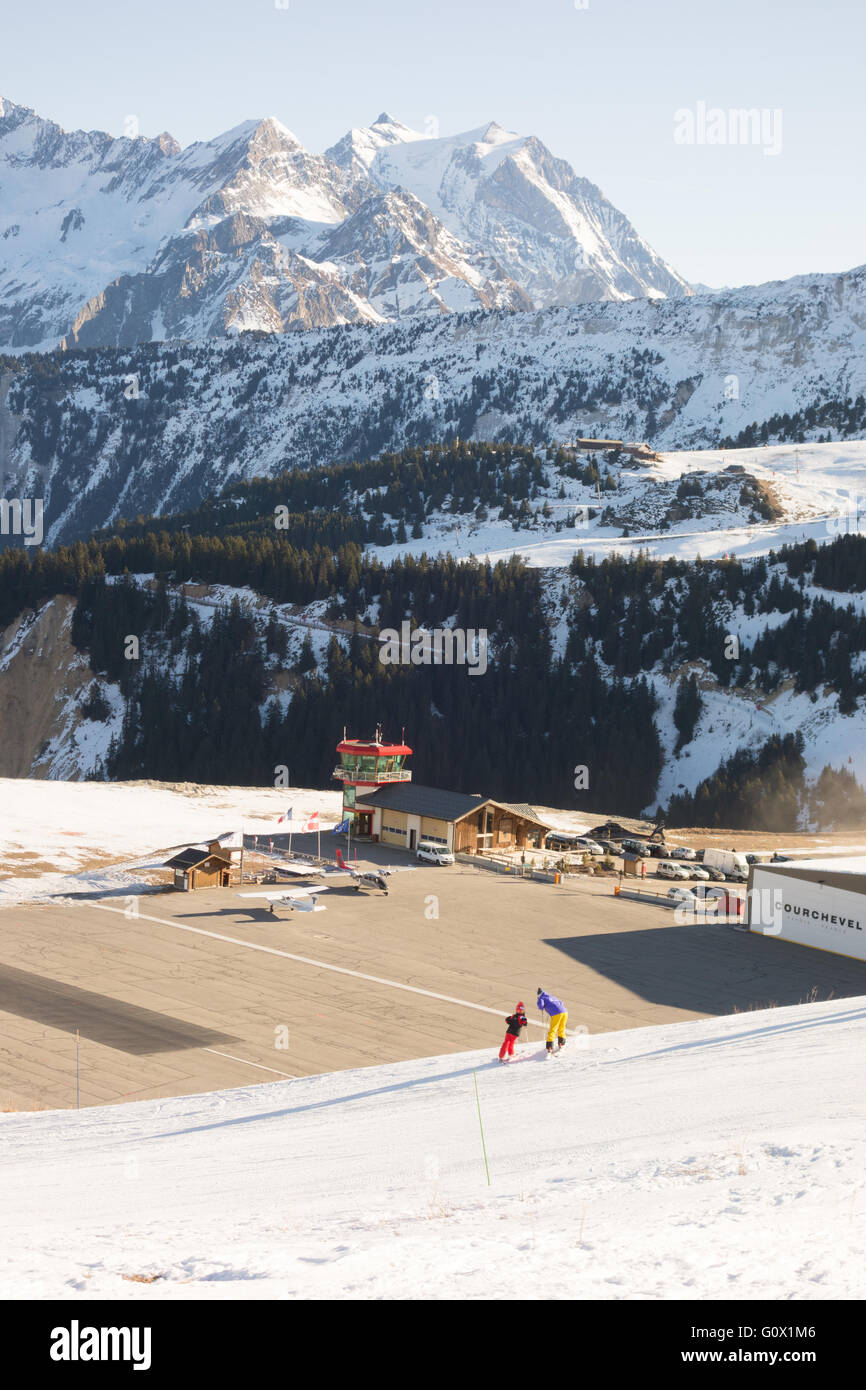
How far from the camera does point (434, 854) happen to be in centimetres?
8025

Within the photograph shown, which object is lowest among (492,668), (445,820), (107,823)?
(107,823)

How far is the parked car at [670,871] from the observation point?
81.6 meters

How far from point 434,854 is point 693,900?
54.9 ft

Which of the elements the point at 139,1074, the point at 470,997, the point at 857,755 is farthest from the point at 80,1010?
the point at 857,755

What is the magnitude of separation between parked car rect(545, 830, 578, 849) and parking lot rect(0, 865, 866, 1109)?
58.9 ft

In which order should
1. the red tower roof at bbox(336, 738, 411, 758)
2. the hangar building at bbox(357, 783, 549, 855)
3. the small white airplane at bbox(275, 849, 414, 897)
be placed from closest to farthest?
the small white airplane at bbox(275, 849, 414, 897) < the hangar building at bbox(357, 783, 549, 855) < the red tower roof at bbox(336, 738, 411, 758)

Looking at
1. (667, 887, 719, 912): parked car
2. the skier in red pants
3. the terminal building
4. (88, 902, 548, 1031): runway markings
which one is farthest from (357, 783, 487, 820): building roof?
the skier in red pants

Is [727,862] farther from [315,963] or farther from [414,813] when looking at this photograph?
[315,963]

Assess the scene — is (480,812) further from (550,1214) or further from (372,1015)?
(550,1214)

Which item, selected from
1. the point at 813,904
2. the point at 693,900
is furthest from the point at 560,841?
the point at 813,904

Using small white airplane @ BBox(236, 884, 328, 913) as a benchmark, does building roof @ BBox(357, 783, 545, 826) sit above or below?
above

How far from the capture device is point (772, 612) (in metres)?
170

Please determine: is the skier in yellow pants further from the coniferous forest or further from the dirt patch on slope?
the dirt patch on slope

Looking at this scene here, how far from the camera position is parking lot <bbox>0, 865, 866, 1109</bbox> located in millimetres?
42656
